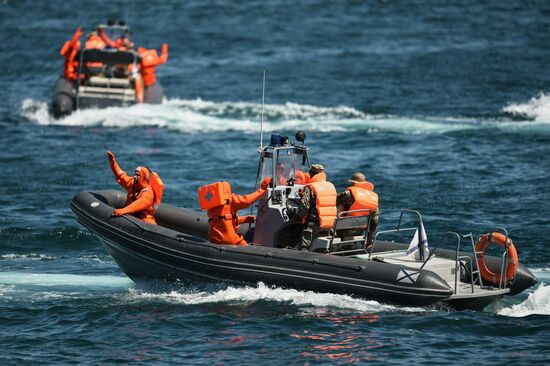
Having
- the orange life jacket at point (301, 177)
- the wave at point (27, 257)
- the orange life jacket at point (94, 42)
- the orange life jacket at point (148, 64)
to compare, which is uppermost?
the orange life jacket at point (94, 42)

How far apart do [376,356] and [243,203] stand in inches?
119

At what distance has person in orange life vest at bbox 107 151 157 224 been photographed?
14.9 meters

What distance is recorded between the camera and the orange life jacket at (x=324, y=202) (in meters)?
13.6

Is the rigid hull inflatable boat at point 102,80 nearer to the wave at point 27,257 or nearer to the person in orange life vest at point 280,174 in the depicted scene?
the wave at point 27,257

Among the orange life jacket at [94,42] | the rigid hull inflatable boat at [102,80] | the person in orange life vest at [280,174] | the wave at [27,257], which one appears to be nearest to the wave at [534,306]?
the person in orange life vest at [280,174]

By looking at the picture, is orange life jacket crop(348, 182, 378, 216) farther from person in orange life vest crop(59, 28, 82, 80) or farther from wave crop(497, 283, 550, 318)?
person in orange life vest crop(59, 28, 82, 80)

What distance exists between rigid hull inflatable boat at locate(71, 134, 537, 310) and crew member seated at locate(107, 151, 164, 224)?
197 mm

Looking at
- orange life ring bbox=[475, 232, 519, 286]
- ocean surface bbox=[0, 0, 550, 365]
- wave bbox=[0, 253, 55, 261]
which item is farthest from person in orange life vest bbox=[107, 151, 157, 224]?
orange life ring bbox=[475, 232, 519, 286]

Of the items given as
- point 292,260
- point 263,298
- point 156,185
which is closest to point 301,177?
point 292,260

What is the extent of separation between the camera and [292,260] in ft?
44.6

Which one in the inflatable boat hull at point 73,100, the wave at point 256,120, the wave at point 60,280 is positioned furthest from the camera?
the inflatable boat hull at point 73,100

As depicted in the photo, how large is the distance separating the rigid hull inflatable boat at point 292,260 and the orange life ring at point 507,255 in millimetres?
34

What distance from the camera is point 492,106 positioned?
92.1ft

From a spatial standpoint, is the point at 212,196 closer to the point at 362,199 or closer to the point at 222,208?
→ the point at 222,208
